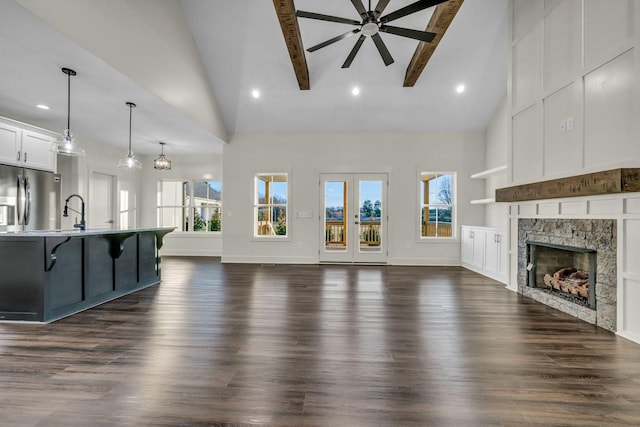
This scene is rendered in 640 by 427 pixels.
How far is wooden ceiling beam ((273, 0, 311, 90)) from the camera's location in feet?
13.0

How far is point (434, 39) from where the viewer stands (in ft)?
A: 15.0

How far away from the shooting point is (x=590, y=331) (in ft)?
9.74

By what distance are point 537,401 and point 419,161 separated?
5686 mm

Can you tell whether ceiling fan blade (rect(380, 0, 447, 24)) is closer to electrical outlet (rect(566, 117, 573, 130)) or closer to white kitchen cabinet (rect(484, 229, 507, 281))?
electrical outlet (rect(566, 117, 573, 130))

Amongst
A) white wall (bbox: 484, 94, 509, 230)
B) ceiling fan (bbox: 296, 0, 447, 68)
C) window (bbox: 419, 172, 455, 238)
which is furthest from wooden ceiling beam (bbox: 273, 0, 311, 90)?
white wall (bbox: 484, 94, 509, 230)

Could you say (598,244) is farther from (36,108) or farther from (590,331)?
(36,108)

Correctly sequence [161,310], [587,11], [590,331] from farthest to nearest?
[161,310]
[587,11]
[590,331]

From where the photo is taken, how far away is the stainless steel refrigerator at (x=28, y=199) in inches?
172

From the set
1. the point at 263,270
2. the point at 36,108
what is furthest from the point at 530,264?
the point at 36,108

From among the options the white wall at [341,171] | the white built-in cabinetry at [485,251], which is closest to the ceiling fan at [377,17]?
the white wall at [341,171]

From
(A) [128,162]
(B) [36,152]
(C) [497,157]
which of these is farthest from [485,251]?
(B) [36,152]

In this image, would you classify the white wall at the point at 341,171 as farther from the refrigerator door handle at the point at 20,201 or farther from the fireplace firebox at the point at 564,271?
the refrigerator door handle at the point at 20,201

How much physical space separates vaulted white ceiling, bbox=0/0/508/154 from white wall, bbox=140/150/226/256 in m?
0.63

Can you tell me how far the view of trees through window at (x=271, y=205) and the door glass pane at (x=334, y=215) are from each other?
0.96 meters
